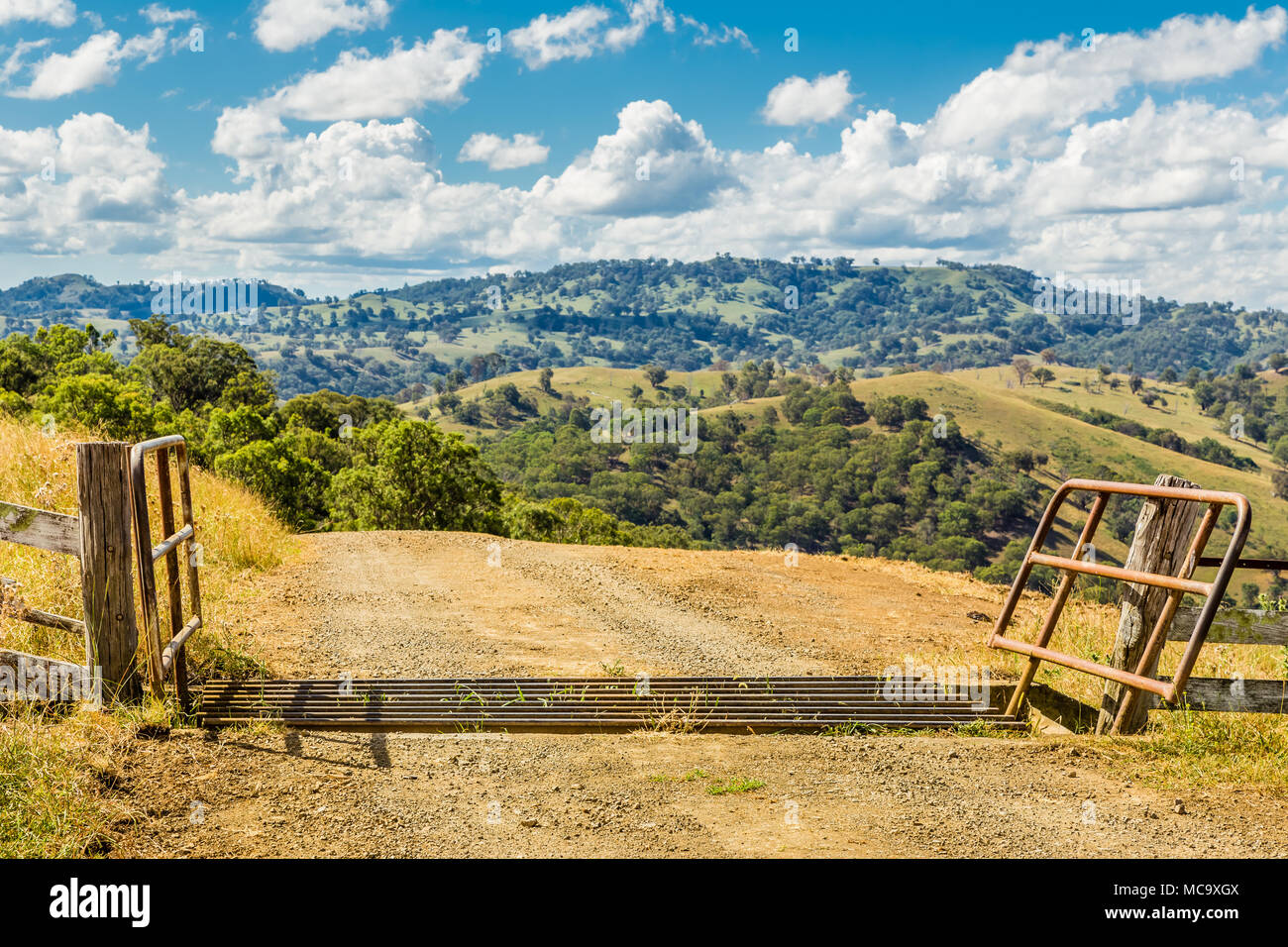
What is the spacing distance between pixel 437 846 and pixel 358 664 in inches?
144

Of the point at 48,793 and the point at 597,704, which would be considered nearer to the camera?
the point at 48,793

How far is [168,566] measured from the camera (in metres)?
5.64

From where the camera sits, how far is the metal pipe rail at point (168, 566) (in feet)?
16.6

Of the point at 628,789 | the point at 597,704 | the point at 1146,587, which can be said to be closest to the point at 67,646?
the point at 597,704

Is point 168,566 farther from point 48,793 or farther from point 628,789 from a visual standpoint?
point 628,789

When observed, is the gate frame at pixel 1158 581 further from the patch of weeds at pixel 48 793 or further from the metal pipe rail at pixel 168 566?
the metal pipe rail at pixel 168 566

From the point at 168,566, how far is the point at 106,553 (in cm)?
63

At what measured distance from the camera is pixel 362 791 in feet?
15.0

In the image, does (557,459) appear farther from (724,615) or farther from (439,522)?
(724,615)

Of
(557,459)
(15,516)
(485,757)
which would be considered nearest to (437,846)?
(485,757)

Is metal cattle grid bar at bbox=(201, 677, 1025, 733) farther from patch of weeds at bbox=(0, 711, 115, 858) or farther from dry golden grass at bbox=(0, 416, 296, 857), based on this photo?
patch of weeds at bbox=(0, 711, 115, 858)
